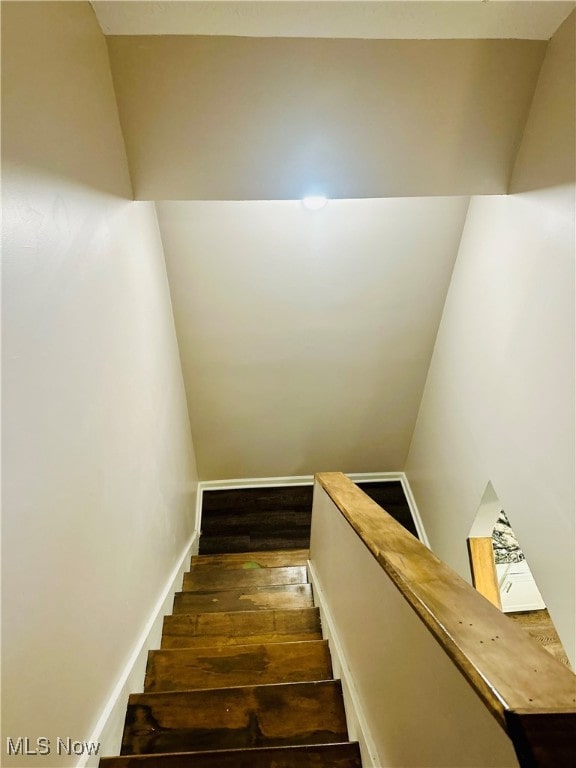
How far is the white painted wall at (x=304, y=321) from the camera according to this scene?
2430 mm

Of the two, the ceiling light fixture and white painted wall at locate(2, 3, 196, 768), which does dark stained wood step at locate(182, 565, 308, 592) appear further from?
the ceiling light fixture

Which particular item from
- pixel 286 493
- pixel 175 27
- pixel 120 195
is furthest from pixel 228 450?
pixel 175 27

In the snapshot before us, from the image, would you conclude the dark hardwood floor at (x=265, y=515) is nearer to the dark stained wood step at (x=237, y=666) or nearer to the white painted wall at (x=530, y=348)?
the white painted wall at (x=530, y=348)

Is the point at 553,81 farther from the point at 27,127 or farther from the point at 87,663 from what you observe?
the point at 87,663

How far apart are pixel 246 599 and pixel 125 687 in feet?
3.50

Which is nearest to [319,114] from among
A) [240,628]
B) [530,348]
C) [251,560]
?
[530,348]

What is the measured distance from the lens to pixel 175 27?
1286mm

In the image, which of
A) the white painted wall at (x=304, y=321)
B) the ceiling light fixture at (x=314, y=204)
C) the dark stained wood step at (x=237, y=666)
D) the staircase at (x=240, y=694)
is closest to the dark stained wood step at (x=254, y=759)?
the staircase at (x=240, y=694)

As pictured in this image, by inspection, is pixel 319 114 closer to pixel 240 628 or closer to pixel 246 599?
pixel 240 628

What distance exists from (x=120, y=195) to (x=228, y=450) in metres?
2.51

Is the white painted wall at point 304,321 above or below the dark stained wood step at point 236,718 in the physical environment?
above

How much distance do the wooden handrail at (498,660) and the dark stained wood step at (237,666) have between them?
3.10 ft

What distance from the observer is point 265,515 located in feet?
12.4

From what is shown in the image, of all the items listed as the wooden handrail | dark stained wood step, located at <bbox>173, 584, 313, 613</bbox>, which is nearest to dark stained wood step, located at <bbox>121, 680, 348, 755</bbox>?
the wooden handrail
